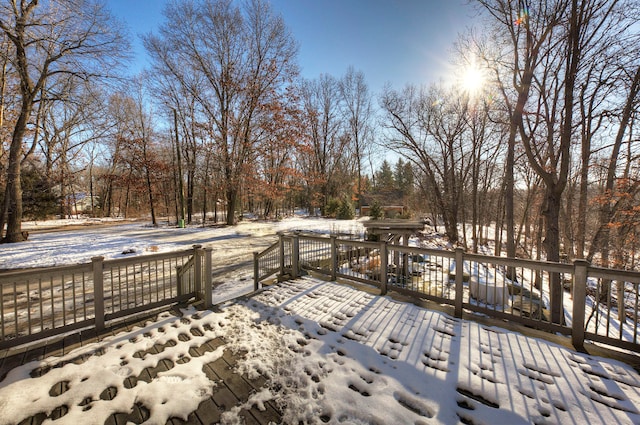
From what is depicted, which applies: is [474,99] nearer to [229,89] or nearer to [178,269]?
[229,89]

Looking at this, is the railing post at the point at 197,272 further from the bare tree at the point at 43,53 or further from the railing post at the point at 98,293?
the bare tree at the point at 43,53

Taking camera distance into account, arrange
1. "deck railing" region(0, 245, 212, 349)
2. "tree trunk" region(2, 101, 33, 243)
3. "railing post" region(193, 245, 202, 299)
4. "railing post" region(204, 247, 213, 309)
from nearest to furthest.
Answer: "deck railing" region(0, 245, 212, 349), "railing post" region(204, 247, 213, 309), "railing post" region(193, 245, 202, 299), "tree trunk" region(2, 101, 33, 243)

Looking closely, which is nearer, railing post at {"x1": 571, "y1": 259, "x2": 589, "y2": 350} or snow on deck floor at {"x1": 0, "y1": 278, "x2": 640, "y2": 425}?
snow on deck floor at {"x1": 0, "y1": 278, "x2": 640, "y2": 425}

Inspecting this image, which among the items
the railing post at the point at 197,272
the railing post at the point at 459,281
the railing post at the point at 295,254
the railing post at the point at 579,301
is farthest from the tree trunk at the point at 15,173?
the railing post at the point at 579,301

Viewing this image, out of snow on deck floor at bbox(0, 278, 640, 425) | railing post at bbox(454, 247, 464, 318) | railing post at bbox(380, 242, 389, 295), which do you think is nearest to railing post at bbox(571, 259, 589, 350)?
snow on deck floor at bbox(0, 278, 640, 425)

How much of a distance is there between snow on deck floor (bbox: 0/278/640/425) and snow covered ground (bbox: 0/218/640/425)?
11mm

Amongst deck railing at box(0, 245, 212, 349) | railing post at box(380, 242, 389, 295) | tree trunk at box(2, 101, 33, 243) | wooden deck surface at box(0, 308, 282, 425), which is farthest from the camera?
tree trunk at box(2, 101, 33, 243)

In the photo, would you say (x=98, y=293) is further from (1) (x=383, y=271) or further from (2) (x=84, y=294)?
(1) (x=383, y=271)

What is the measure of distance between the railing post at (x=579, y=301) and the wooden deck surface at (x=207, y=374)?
3.55 metres

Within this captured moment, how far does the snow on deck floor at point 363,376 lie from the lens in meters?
2.11

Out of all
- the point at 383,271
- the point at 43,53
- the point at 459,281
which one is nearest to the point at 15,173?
the point at 43,53

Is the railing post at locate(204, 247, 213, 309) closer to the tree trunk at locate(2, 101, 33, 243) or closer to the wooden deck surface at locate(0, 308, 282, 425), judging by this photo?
the wooden deck surface at locate(0, 308, 282, 425)

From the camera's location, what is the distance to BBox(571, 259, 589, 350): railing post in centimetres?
303

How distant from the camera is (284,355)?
9.69ft
